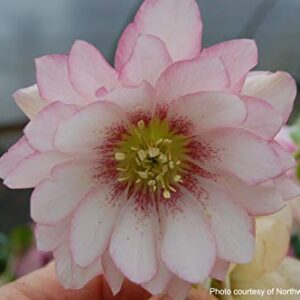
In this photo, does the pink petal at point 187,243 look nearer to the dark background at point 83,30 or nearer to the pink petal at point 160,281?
the pink petal at point 160,281

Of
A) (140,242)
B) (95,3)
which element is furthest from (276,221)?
(95,3)

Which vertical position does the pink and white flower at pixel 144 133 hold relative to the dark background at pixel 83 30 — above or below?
above

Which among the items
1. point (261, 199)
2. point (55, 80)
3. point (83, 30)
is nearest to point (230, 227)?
point (261, 199)

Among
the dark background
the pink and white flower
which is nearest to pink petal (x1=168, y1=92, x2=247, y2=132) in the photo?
the pink and white flower

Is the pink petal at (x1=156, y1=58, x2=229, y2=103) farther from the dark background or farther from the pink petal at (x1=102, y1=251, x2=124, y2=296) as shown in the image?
the dark background

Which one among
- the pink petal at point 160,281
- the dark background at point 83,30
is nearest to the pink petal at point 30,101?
the pink petal at point 160,281

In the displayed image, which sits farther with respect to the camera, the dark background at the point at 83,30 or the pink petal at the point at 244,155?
the dark background at the point at 83,30

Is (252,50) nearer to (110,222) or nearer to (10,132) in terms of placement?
(110,222)

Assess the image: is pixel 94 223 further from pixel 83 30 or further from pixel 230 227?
pixel 83 30
